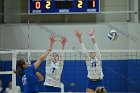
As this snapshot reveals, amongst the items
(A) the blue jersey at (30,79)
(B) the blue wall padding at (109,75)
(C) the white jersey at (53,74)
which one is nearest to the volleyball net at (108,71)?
(B) the blue wall padding at (109,75)

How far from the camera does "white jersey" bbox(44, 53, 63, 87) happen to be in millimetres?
9617

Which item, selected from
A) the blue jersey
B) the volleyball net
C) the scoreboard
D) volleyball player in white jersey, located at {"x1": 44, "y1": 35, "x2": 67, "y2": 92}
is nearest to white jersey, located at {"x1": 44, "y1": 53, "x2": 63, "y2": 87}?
volleyball player in white jersey, located at {"x1": 44, "y1": 35, "x2": 67, "y2": 92}

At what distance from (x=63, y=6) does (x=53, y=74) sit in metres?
2.72

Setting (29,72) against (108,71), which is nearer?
(29,72)

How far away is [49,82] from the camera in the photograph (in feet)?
31.5

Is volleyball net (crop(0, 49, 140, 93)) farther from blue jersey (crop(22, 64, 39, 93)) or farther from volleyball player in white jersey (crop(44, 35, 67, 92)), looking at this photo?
blue jersey (crop(22, 64, 39, 93))

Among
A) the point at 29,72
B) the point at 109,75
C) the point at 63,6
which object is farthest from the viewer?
the point at 63,6

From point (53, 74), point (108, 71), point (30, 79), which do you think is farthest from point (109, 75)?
point (30, 79)

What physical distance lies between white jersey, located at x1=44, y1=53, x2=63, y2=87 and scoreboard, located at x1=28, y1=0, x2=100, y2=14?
2240 millimetres

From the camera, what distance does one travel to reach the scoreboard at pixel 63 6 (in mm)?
11625

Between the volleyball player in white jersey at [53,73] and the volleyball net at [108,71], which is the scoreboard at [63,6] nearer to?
the volleyball net at [108,71]

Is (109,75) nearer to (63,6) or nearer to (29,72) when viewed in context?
(63,6)

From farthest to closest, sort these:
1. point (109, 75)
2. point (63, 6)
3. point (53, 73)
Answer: point (63, 6)
point (109, 75)
point (53, 73)

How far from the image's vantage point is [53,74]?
9766mm
